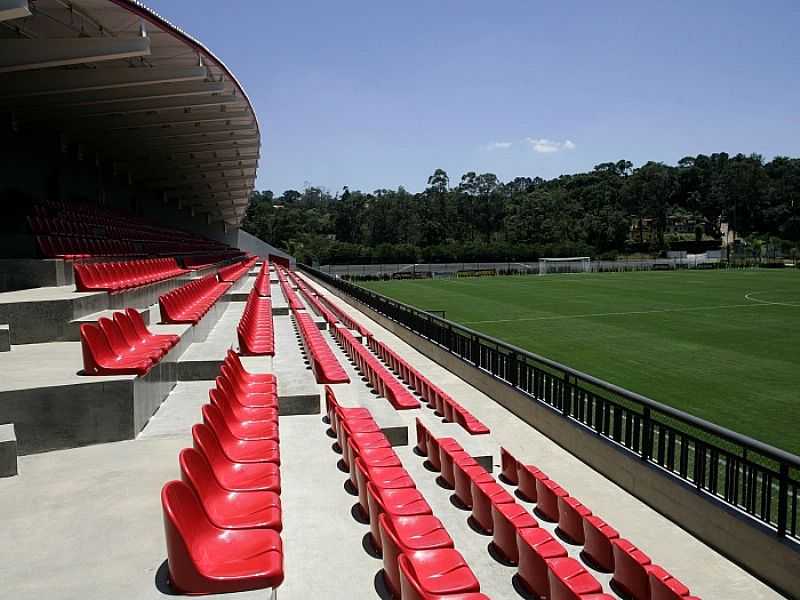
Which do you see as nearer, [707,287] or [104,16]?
[104,16]

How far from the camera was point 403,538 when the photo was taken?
3.63 m

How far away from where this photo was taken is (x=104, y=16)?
12258 millimetres

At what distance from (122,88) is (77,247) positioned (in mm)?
6366

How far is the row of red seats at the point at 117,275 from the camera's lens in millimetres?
8616

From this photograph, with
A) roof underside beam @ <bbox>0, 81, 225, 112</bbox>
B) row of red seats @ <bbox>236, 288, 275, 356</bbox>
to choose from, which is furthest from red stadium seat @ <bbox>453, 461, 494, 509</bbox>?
roof underside beam @ <bbox>0, 81, 225, 112</bbox>

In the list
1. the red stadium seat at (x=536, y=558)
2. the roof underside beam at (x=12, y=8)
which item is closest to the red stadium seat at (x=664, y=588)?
the red stadium seat at (x=536, y=558)

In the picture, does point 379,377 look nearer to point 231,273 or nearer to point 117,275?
point 117,275

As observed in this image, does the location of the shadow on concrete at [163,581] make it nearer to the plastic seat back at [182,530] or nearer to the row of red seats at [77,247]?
the plastic seat back at [182,530]

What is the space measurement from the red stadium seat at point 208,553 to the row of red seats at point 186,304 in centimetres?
606

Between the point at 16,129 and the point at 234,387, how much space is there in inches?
675

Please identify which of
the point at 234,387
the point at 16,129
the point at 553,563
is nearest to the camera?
the point at 553,563

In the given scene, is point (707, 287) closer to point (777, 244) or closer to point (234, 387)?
point (234, 387)

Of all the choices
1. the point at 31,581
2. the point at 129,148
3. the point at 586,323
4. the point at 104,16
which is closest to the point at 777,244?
the point at 586,323

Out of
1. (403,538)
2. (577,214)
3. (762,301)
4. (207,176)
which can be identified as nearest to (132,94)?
(403,538)
